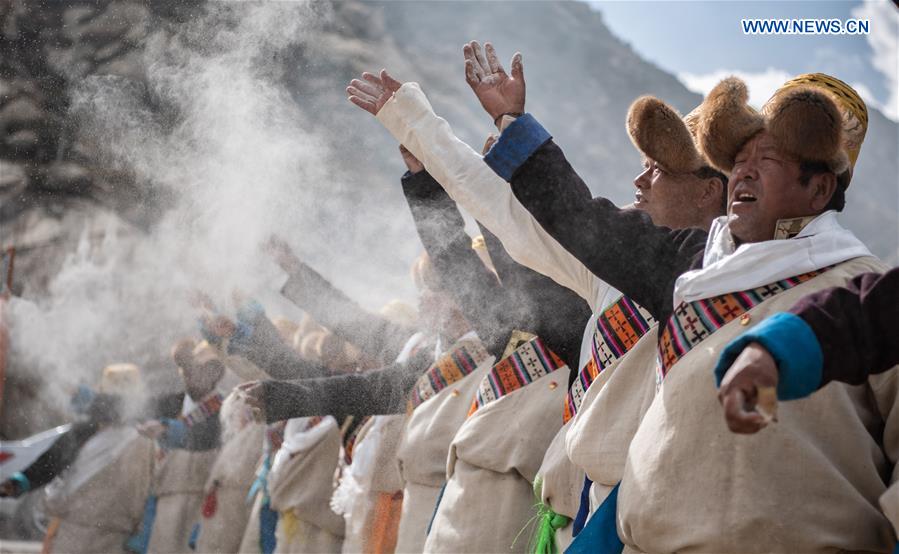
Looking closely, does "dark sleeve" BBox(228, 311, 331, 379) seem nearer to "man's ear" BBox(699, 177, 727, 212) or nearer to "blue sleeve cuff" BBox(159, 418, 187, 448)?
"blue sleeve cuff" BBox(159, 418, 187, 448)

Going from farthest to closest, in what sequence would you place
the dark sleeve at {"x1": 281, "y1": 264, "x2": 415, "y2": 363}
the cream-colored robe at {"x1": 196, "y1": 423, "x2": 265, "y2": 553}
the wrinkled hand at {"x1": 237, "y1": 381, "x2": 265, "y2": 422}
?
1. the cream-colored robe at {"x1": 196, "y1": 423, "x2": 265, "y2": 553}
2. the dark sleeve at {"x1": 281, "y1": 264, "x2": 415, "y2": 363}
3. the wrinkled hand at {"x1": 237, "y1": 381, "x2": 265, "y2": 422}

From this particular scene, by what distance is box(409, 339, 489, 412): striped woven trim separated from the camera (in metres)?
4.10

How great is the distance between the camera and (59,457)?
26.1 feet

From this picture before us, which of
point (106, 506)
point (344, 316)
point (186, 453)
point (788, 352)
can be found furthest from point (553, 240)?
point (106, 506)

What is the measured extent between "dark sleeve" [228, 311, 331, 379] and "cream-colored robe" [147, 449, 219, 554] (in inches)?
67.8

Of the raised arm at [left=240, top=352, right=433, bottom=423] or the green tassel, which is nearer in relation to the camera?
the green tassel

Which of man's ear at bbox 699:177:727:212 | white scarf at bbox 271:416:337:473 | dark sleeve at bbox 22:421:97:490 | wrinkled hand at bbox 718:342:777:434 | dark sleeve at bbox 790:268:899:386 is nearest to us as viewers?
wrinkled hand at bbox 718:342:777:434

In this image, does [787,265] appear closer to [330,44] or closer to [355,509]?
[355,509]

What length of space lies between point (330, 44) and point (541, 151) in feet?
20.5

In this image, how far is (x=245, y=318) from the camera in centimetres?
562

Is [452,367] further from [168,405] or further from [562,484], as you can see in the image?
[168,405]

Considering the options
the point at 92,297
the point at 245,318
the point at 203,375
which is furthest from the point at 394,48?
the point at 245,318

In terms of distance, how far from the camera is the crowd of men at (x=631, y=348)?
2.02 m

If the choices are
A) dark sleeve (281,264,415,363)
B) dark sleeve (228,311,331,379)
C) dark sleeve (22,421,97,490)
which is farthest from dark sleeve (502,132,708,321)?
dark sleeve (22,421,97,490)
